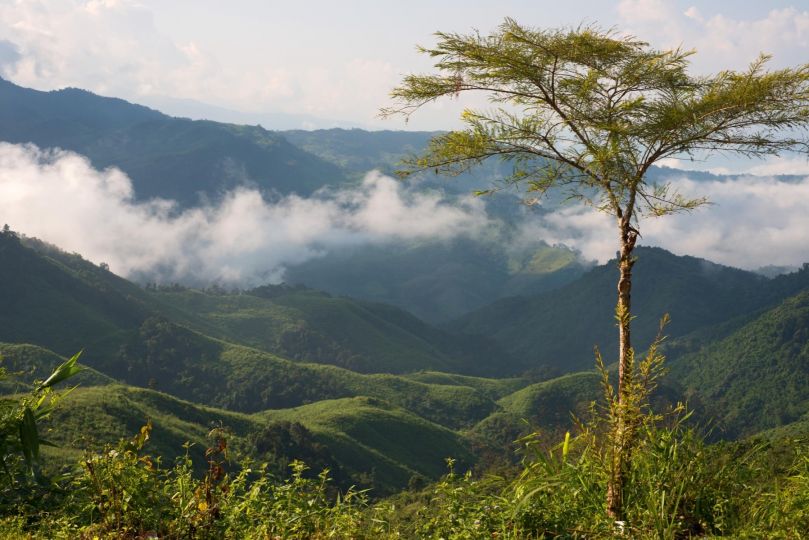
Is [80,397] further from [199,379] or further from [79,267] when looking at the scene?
[79,267]

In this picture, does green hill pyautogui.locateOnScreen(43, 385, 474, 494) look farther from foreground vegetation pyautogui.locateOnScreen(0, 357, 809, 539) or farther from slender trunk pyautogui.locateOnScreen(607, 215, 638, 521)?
slender trunk pyautogui.locateOnScreen(607, 215, 638, 521)

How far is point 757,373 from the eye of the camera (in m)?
163

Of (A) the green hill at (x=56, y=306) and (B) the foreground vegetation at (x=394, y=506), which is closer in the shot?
(B) the foreground vegetation at (x=394, y=506)

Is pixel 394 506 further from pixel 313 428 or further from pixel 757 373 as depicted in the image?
pixel 757 373

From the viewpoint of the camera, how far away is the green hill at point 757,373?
144 m

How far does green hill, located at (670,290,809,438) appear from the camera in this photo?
14388cm

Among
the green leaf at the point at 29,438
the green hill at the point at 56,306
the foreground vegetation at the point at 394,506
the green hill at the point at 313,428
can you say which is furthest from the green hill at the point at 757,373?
the green leaf at the point at 29,438

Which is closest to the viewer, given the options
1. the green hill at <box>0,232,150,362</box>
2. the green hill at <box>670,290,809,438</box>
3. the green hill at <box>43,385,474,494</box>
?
the green hill at <box>43,385,474,494</box>

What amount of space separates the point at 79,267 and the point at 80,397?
13270 centimetres

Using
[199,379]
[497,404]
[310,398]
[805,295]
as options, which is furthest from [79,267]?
[805,295]

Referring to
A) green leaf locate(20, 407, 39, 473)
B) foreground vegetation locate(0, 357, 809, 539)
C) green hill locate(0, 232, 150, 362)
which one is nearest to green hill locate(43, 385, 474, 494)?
foreground vegetation locate(0, 357, 809, 539)

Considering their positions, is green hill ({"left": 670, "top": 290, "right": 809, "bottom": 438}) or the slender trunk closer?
the slender trunk

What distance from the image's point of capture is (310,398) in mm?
142250

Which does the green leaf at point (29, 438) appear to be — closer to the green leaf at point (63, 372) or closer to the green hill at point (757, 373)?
the green leaf at point (63, 372)
